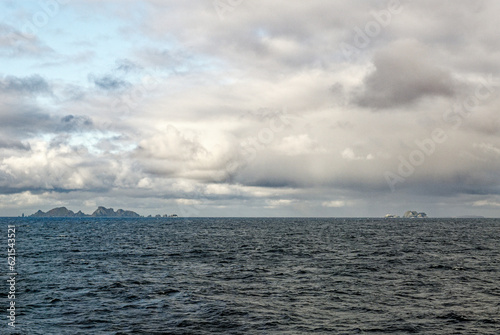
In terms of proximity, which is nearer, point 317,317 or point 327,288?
point 317,317

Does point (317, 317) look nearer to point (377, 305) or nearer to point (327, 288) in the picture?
point (377, 305)

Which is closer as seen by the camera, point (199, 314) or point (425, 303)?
point (199, 314)

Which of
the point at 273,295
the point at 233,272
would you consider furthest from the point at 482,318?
the point at 233,272

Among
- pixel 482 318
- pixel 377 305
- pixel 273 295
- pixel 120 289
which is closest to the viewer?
pixel 482 318

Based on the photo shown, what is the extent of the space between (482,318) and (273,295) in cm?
1644

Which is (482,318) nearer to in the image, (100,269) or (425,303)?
(425,303)

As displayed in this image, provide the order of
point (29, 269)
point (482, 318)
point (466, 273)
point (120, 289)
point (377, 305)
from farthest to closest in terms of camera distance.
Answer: point (29, 269) → point (466, 273) → point (120, 289) → point (377, 305) → point (482, 318)

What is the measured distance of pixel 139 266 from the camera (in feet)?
179

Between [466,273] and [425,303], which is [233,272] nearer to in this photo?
[425,303]

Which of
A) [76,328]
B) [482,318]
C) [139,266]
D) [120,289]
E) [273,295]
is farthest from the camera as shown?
[139,266]

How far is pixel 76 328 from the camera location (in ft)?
85.4

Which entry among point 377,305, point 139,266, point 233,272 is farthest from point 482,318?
point 139,266

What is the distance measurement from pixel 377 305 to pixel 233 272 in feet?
69.8

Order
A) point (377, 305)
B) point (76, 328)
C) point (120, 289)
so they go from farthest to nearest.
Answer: point (120, 289)
point (377, 305)
point (76, 328)
